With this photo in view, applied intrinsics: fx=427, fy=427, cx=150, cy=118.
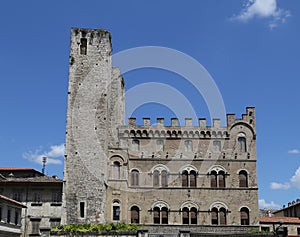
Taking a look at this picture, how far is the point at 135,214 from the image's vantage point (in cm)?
4281

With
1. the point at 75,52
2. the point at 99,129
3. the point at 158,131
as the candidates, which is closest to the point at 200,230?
the point at 158,131

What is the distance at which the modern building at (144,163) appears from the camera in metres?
38.8

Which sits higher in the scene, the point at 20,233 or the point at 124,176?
the point at 124,176

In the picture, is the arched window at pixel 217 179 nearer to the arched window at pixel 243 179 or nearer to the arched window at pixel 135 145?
the arched window at pixel 243 179

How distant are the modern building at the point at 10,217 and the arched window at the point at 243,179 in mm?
21593

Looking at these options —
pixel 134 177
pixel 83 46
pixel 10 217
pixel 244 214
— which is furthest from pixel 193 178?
pixel 10 217

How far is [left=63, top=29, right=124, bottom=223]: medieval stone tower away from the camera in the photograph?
1495 inches

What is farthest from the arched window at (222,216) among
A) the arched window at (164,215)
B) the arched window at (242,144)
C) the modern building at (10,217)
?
the modern building at (10,217)

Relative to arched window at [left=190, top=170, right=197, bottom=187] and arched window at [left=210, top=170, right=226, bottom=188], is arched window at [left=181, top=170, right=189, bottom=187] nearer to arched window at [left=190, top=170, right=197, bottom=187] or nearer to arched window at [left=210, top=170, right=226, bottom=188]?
arched window at [left=190, top=170, right=197, bottom=187]

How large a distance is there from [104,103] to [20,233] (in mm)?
14246

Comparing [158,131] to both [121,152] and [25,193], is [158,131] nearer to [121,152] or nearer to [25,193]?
[121,152]

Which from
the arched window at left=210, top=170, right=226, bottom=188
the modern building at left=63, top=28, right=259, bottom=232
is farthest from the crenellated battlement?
the arched window at left=210, top=170, right=226, bottom=188

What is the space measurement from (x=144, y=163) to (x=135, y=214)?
205 inches

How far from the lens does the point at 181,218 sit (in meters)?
42.8
